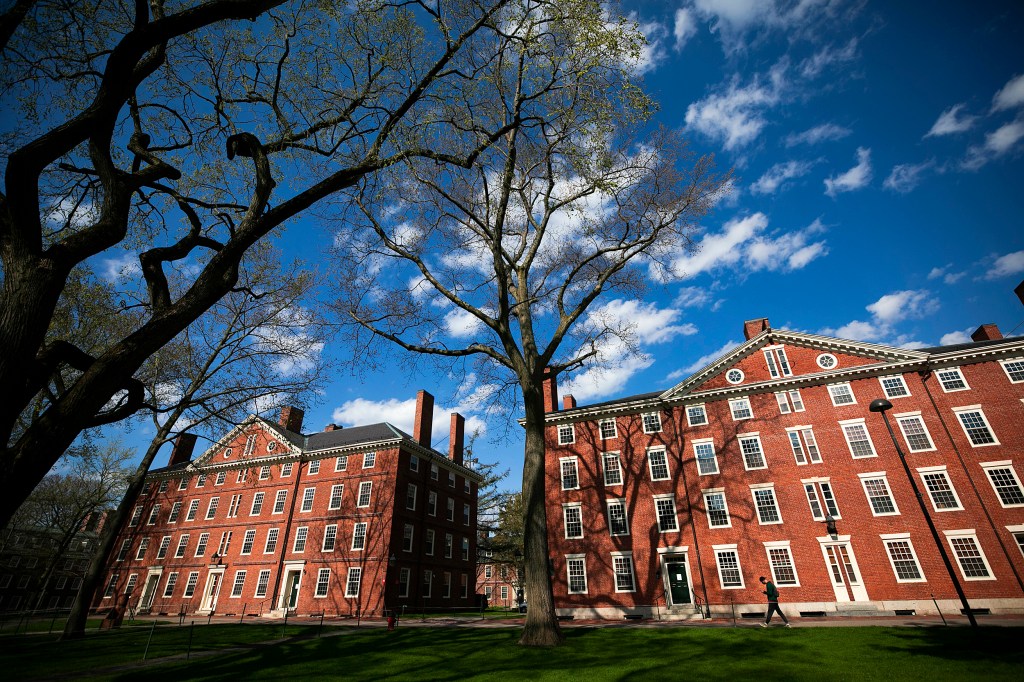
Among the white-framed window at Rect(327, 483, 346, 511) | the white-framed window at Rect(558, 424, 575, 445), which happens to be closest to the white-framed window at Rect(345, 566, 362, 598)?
the white-framed window at Rect(327, 483, 346, 511)

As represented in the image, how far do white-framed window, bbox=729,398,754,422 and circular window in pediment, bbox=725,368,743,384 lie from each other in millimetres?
1155

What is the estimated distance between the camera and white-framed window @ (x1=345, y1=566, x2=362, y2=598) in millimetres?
29828

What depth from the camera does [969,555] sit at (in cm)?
2155

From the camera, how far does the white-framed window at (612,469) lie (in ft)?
94.5

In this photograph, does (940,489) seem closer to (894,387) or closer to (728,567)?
(894,387)

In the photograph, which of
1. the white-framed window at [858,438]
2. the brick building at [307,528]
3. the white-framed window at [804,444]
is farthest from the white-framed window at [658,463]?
the brick building at [307,528]

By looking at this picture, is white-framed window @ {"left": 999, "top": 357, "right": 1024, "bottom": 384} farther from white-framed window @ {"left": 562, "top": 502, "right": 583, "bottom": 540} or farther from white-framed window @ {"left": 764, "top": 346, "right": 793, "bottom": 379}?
white-framed window @ {"left": 562, "top": 502, "right": 583, "bottom": 540}

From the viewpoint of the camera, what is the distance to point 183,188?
10016mm

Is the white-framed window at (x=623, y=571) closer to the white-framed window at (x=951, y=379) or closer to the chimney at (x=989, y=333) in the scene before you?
the white-framed window at (x=951, y=379)

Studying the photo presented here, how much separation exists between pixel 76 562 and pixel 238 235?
92.4m

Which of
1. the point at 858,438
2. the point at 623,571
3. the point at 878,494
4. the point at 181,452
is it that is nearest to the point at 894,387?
the point at 858,438

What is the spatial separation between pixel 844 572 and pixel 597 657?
19.9 meters

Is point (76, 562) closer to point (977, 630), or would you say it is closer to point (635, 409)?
point (635, 409)

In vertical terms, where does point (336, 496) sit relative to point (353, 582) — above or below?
above
